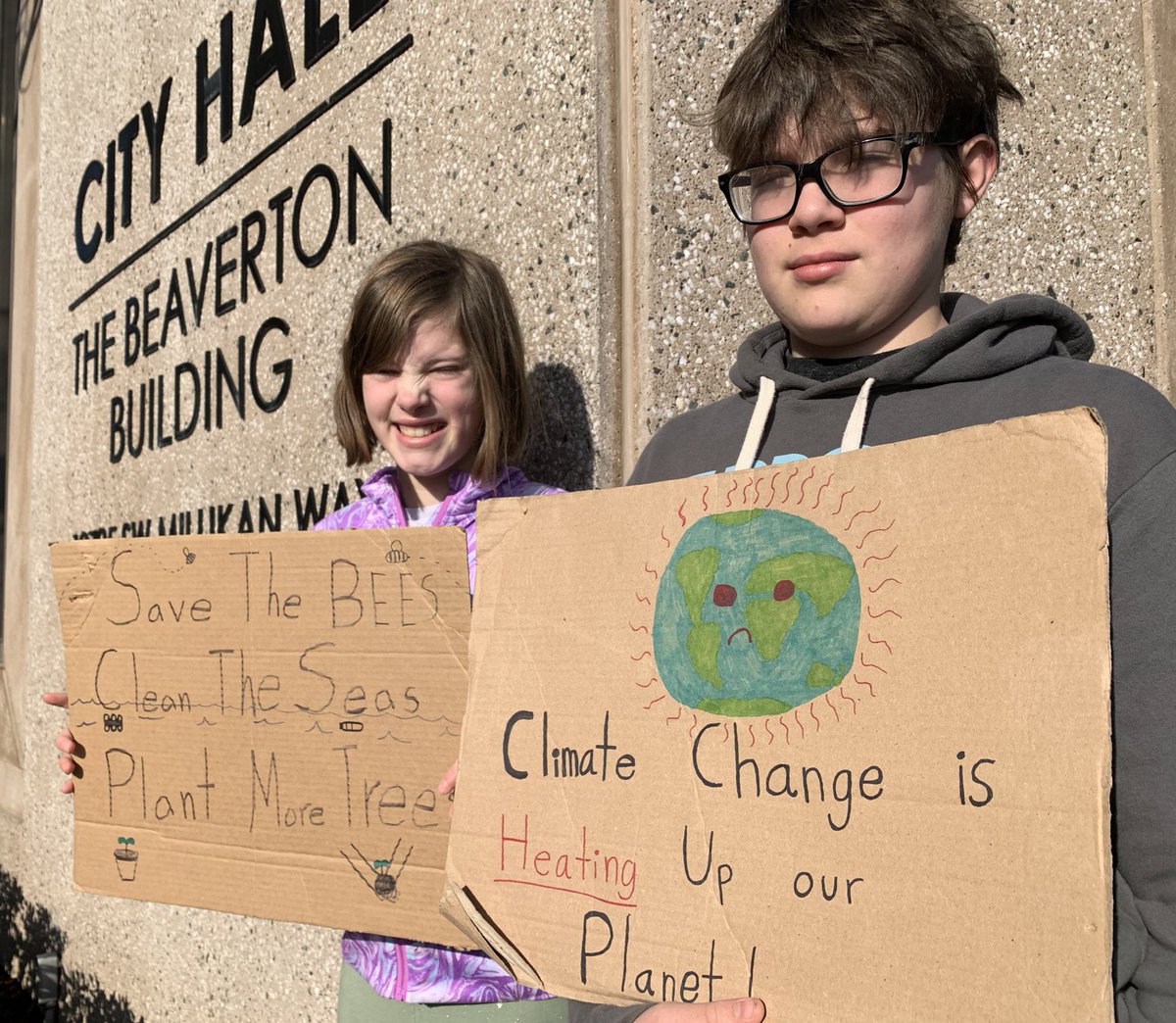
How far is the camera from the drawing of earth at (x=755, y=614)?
103cm

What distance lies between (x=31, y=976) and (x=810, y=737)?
16.6 feet

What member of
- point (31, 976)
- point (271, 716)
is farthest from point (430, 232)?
point (31, 976)

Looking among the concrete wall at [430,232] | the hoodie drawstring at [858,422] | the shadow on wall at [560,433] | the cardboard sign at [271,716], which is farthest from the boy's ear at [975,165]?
the shadow on wall at [560,433]

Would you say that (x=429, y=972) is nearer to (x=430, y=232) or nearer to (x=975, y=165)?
(x=975, y=165)

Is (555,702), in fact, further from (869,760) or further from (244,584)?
(244,584)

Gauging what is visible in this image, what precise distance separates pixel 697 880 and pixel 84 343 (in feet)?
15.0

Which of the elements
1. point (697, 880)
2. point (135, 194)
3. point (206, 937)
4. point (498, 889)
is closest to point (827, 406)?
point (697, 880)

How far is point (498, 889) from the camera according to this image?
1.22 m

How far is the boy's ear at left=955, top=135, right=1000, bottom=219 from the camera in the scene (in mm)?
1233

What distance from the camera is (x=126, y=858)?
1841mm

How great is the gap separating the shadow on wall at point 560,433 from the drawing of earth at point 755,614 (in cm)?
103

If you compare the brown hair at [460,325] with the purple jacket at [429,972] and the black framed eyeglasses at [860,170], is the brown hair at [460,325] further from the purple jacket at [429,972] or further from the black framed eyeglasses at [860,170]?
the black framed eyeglasses at [860,170]

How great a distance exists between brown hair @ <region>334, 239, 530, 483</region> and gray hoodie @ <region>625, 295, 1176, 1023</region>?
29.1 inches

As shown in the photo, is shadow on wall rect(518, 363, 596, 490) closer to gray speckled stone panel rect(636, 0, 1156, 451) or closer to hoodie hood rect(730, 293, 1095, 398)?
gray speckled stone panel rect(636, 0, 1156, 451)
